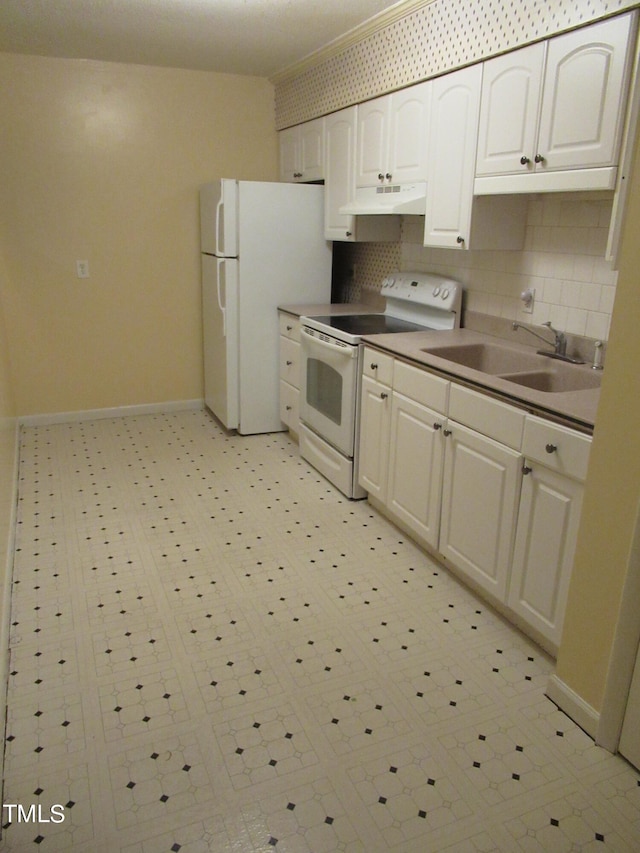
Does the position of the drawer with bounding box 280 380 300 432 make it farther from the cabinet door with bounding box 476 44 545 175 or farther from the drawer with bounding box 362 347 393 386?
the cabinet door with bounding box 476 44 545 175

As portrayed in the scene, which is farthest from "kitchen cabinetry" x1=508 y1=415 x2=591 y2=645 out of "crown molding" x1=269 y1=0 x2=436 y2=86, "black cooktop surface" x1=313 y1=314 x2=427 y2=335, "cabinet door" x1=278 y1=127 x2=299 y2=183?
"cabinet door" x1=278 y1=127 x2=299 y2=183

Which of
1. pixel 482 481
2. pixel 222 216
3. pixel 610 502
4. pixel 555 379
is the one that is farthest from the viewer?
pixel 222 216

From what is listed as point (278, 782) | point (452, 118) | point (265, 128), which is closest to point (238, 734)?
point (278, 782)

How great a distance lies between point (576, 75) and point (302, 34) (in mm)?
1864

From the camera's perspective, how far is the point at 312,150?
412cm

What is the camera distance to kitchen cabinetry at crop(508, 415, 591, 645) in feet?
Result: 6.40

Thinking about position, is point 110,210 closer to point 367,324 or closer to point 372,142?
point 372,142

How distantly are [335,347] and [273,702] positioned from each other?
6.04 feet

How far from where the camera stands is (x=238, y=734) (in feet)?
6.14

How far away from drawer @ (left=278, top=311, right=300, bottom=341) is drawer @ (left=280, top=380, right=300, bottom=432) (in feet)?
1.07

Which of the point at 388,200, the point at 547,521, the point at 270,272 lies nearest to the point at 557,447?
the point at 547,521

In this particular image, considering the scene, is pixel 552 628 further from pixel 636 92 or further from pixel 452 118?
pixel 452 118

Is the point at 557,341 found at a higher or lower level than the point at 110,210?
lower

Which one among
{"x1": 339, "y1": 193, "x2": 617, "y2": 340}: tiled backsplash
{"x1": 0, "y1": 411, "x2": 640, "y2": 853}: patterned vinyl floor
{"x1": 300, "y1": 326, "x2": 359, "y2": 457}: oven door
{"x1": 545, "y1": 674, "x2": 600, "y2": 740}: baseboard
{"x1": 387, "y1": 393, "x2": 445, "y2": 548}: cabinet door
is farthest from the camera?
{"x1": 300, "y1": 326, "x2": 359, "y2": 457}: oven door
